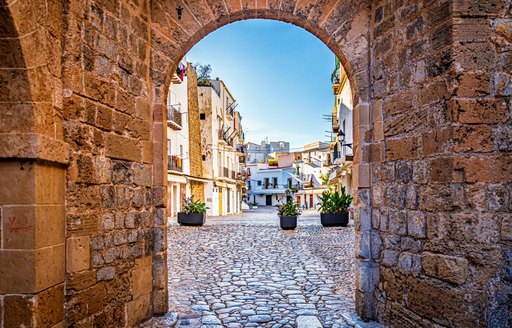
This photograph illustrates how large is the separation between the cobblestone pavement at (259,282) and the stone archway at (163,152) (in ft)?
1.70

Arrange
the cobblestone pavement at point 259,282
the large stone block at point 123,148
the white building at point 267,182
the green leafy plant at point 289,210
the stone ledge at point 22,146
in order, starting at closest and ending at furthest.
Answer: the stone ledge at point 22,146 < the large stone block at point 123,148 < the cobblestone pavement at point 259,282 < the green leafy plant at point 289,210 < the white building at point 267,182

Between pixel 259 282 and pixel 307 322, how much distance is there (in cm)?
169

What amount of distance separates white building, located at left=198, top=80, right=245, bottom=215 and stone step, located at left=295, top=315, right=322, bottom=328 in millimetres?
21717

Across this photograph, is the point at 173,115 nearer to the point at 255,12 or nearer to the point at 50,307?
the point at 255,12

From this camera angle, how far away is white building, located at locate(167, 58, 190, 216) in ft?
65.6

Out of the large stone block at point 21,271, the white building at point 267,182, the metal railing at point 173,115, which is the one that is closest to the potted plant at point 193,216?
the metal railing at point 173,115

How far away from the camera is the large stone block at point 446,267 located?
2811 millimetres

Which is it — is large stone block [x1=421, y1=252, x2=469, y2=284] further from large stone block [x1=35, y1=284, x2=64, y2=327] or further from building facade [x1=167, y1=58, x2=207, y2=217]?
building facade [x1=167, y1=58, x2=207, y2=217]

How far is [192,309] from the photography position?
14.1 ft

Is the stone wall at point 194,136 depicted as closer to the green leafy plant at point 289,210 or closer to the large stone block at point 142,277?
the green leafy plant at point 289,210

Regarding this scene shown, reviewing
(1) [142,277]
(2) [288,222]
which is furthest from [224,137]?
(1) [142,277]

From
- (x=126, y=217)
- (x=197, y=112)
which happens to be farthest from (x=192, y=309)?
(x=197, y=112)

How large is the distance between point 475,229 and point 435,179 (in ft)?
1.45

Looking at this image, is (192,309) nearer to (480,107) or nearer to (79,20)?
(79,20)
